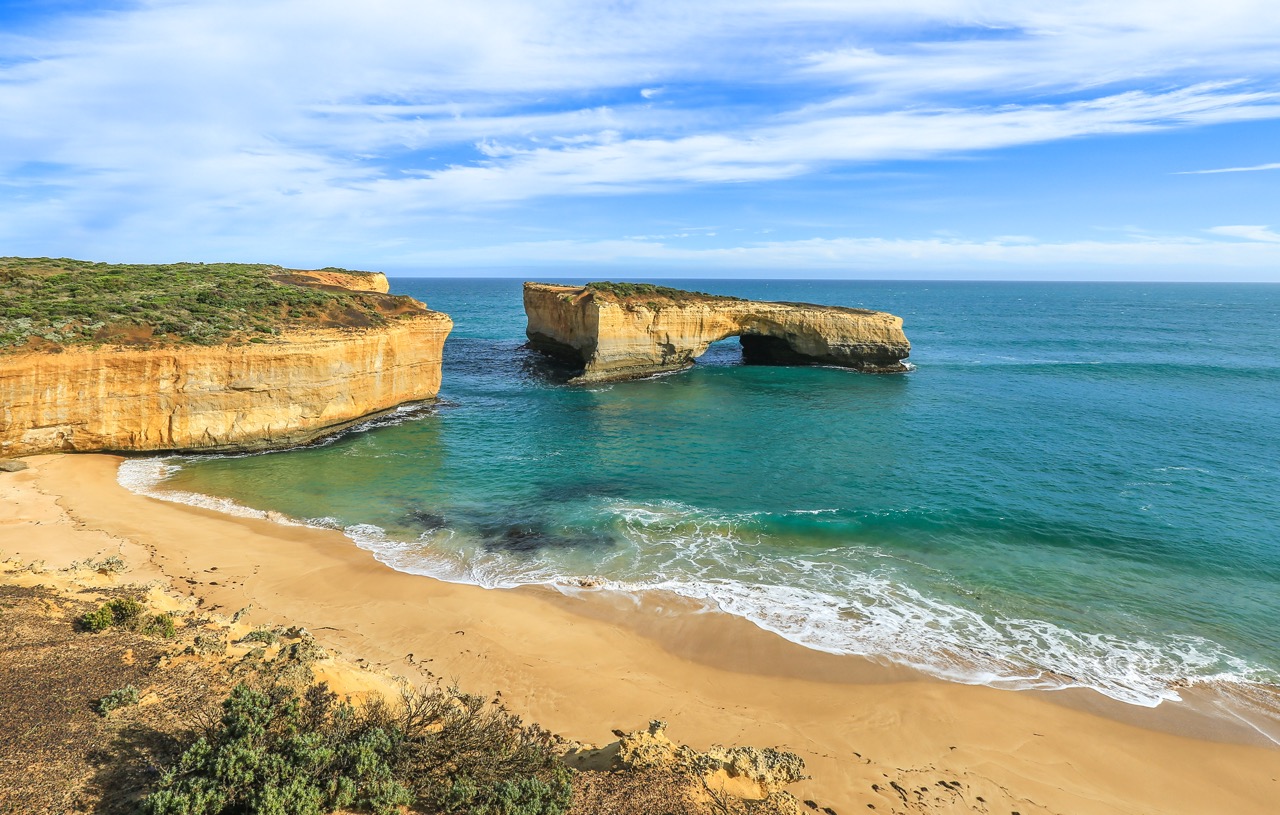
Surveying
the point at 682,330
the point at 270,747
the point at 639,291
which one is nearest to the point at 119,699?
the point at 270,747

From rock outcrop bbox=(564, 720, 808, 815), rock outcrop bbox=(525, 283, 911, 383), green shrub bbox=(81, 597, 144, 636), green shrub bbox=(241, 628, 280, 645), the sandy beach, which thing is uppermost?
rock outcrop bbox=(525, 283, 911, 383)

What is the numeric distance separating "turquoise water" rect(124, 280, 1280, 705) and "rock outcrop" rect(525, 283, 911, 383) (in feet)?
14.8

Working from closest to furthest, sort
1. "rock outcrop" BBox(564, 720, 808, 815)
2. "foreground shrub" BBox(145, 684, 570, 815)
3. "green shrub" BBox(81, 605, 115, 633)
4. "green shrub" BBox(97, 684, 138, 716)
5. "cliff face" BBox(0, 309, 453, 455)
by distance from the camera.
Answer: "foreground shrub" BBox(145, 684, 570, 815) → "rock outcrop" BBox(564, 720, 808, 815) → "green shrub" BBox(97, 684, 138, 716) → "green shrub" BBox(81, 605, 115, 633) → "cliff face" BBox(0, 309, 453, 455)

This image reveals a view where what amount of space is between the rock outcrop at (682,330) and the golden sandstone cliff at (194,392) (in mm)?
14030

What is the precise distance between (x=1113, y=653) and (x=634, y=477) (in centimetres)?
1389

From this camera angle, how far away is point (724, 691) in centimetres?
1158

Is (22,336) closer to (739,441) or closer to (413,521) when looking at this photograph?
(413,521)

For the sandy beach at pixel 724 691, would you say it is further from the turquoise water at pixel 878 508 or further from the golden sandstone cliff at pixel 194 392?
the golden sandstone cliff at pixel 194 392

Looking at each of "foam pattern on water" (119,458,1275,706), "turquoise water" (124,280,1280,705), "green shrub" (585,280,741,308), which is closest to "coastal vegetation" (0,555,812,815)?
"foam pattern on water" (119,458,1275,706)

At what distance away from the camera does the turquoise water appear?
1348 centimetres

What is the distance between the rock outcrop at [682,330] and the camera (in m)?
39.9

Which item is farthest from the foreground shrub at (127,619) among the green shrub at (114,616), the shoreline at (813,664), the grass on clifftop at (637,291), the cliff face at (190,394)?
→ the grass on clifftop at (637,291)

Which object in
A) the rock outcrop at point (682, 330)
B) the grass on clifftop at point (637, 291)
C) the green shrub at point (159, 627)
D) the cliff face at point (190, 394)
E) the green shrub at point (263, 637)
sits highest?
the grass on clifftop at point (637, 291)

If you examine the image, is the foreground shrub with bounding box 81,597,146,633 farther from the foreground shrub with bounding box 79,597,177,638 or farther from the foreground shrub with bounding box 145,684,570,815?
the foreground shrub with bounding box 145,684,570,815
